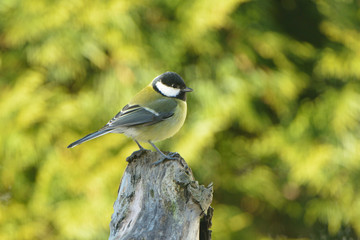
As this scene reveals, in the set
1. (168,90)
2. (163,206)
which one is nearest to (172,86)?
(168,90)

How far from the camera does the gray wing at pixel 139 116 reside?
3137 mm

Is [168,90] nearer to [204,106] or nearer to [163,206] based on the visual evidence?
[204,106]

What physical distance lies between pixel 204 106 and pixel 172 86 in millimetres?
1314

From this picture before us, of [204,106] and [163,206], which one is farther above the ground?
[204,106]

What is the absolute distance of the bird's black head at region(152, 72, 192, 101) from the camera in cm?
344

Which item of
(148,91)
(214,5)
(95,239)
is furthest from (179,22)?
(95,239)

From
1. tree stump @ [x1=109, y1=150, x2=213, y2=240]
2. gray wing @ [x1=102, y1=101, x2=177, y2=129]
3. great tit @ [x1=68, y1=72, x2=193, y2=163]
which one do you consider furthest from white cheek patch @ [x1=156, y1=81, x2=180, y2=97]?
tree stump @ [x1=109, y1=150, x2=213, y2=240]

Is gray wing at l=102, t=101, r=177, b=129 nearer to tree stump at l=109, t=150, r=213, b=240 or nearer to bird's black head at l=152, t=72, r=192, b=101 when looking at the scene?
bird's black head at l=152, t=72, r=192, b=101

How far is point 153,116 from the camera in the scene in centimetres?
323

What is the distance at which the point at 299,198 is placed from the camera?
215 inches

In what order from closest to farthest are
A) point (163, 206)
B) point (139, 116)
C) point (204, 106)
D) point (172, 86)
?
point (163, 206), point (139, 116), point (172, 86), point (204, 106)

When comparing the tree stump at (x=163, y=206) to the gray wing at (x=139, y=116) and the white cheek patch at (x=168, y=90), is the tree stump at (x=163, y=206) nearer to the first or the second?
the gray wing at (x=139, y=116)

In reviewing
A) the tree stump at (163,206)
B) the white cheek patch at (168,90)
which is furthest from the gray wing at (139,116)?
the tree stump at (163,206)

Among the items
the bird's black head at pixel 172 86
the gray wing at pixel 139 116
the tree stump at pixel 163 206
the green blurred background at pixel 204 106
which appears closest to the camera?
the tree stump at pixel 163 206
